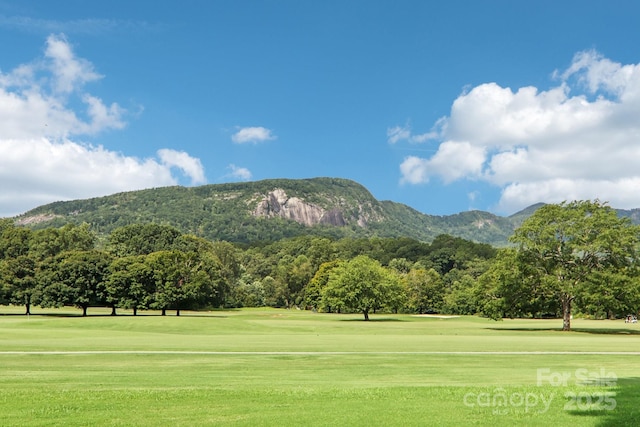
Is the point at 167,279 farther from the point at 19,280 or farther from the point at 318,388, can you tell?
the point at 318,388

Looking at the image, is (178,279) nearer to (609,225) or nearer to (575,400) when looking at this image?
(609,225)

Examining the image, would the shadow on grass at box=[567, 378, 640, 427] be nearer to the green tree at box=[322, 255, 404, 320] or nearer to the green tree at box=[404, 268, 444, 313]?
the green tree at box=[322, 255, 404, 320]

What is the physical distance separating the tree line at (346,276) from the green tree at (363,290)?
16 centimetres

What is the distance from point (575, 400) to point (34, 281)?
313 ft

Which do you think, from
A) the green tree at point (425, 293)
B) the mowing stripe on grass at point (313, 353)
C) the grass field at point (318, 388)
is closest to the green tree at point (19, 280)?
the mowing stripe on grass at point (313, 353)

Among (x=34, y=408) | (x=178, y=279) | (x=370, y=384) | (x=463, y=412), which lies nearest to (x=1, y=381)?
(x=34, y=408)

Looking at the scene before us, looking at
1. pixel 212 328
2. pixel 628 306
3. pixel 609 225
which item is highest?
pixel 609 225

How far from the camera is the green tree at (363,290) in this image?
8619 centimetres

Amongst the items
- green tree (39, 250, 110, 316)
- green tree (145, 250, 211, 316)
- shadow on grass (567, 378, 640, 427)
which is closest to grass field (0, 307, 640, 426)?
shadow on grass (567, 378, 640, 427)

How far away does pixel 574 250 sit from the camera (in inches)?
2477

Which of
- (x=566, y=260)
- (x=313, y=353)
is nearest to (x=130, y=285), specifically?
(x=566, y=260)

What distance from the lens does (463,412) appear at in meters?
13.1

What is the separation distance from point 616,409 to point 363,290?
7395 cm

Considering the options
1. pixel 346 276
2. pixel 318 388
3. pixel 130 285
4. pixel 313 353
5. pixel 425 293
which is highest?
pixel 346 276
